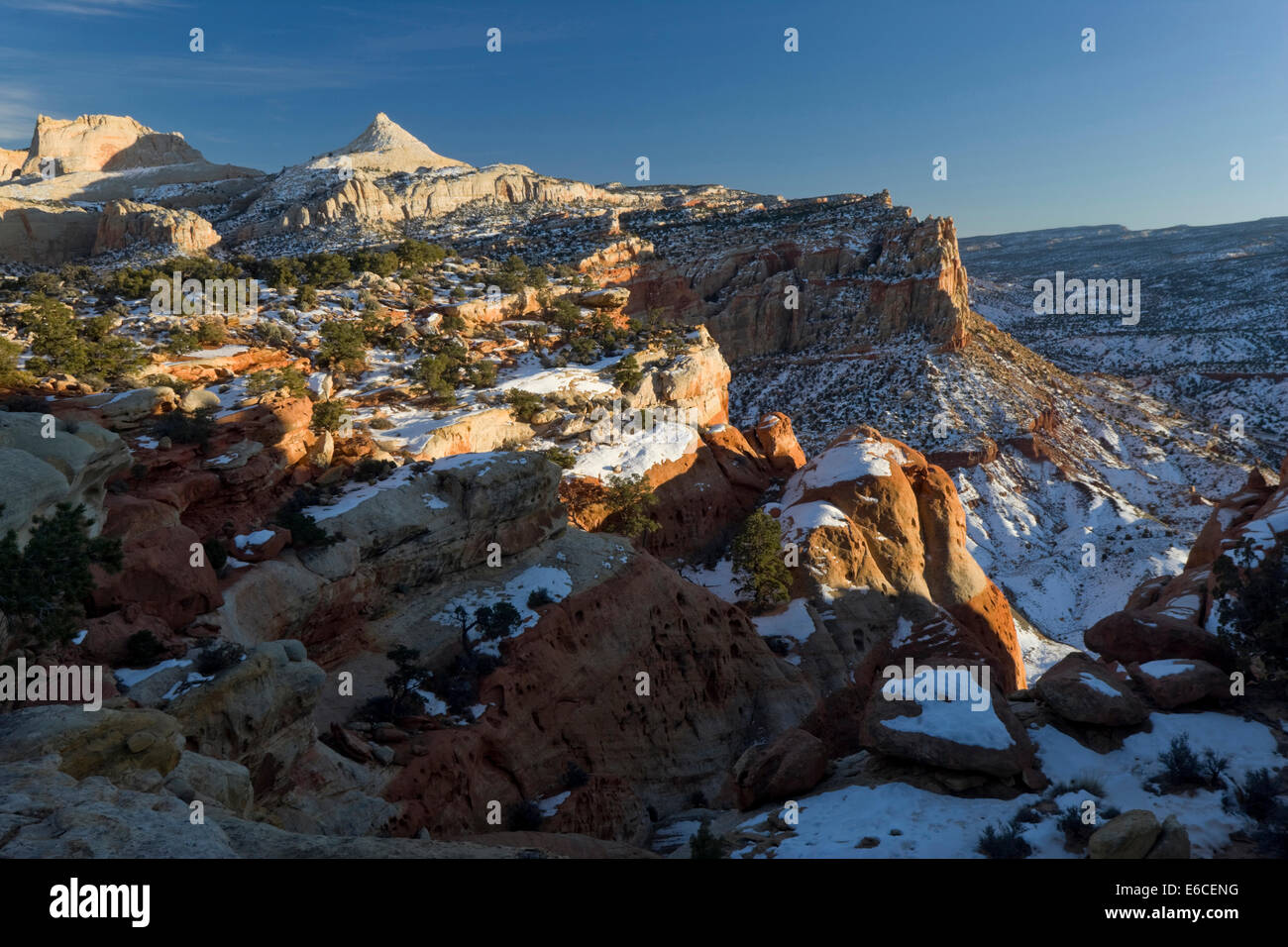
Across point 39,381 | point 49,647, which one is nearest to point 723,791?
point 49,647

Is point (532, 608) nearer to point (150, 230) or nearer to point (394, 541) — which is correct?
point (394, 541)

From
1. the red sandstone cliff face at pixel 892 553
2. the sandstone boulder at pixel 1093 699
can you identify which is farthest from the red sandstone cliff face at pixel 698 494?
the sandstone boulder at pixel 1093 699

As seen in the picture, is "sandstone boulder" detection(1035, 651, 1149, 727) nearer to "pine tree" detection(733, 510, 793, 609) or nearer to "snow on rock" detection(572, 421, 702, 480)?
"pine tree" detection(733, 510, 793, 609)

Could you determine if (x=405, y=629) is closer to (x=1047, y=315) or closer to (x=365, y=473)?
(x=365, y=473)

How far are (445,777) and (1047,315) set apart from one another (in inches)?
6109

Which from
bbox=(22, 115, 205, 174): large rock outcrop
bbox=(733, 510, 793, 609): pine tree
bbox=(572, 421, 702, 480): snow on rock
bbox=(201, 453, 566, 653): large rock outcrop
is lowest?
bbox=(733, 510, 793, 609): pine tree

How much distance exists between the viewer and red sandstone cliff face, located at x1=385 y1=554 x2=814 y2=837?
16.3m

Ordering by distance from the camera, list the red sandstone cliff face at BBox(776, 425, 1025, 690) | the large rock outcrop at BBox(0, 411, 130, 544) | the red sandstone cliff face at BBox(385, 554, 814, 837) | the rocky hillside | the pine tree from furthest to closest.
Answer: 1. the red sandstone cliff face at BBox(776, 425, 1025, 690)
2. the pine tree
3. the red sandstone cliff face at BBox(385, 554, 814, 837)
4. the large rock outcrop at BBox(0, 411, 130, 544)
5. the rocky hillside

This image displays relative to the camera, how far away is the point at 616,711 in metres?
20.8

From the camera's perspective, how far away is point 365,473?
2188 cm

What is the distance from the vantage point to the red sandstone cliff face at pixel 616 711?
53.5 feet

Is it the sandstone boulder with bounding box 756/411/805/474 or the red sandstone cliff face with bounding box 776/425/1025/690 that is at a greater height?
the sandstone boulder with bounding box 756/411/805/474

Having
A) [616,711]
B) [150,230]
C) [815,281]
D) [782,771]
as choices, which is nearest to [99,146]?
[150,230]

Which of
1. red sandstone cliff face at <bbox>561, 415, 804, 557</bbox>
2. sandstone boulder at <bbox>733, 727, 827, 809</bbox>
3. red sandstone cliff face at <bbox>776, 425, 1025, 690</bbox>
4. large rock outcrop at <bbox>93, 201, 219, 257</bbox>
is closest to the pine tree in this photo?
red sandstone cliff face at <bbox>776, 425, 1025, 690</bbox>
